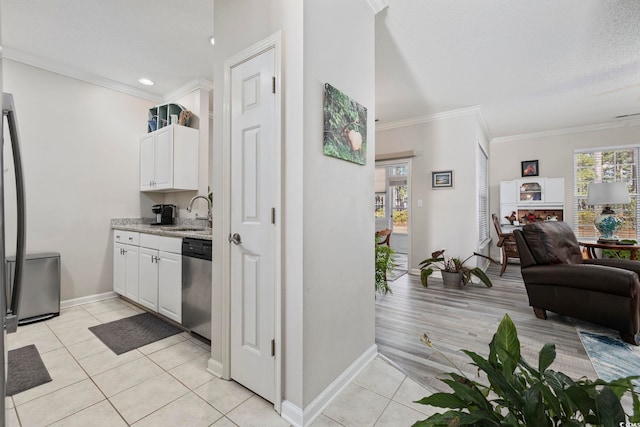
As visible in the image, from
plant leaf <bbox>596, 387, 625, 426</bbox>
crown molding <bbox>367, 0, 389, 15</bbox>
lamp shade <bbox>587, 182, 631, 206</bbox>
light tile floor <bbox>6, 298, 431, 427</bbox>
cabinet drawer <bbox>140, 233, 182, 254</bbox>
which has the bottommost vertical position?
light tile floor <bbox>6, 298, 431, 427</bbox>

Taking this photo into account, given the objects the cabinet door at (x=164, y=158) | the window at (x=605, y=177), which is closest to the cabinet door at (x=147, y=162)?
the cabinet door at (x=164, y=158)

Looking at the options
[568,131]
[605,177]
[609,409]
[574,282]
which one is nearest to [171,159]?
[609,409]

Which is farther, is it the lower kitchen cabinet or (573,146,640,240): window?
(573,146,640,240): window

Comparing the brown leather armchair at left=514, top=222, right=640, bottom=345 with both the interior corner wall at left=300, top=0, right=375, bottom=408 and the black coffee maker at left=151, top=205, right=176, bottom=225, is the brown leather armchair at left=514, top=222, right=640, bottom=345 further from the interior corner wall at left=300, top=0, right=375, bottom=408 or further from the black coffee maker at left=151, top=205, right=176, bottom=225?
the black coffee maker at left=151, top=205, right=176, bottom=225

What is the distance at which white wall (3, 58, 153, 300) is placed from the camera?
2926 mm

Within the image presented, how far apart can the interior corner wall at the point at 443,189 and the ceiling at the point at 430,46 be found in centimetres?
61

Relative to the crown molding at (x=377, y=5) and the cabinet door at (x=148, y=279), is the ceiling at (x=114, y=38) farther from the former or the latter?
the cabinet door at (x=148, y=279)

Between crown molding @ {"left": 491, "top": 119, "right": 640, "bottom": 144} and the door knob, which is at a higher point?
crown molding @ {"left": 491, "top": 119, "right": 640, "bottom": 144}

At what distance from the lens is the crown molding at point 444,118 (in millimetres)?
4277

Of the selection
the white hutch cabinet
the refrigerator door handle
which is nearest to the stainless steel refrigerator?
the refrigerator door handle

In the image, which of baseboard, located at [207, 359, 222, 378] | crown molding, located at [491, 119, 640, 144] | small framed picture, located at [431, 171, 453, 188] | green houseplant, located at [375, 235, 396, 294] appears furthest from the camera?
crown molding, located at [491, 119, 640, 144]

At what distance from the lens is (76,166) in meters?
3.21

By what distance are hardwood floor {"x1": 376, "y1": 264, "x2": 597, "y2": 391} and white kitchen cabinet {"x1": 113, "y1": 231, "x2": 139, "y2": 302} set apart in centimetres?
257

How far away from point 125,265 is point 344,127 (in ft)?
9.70
